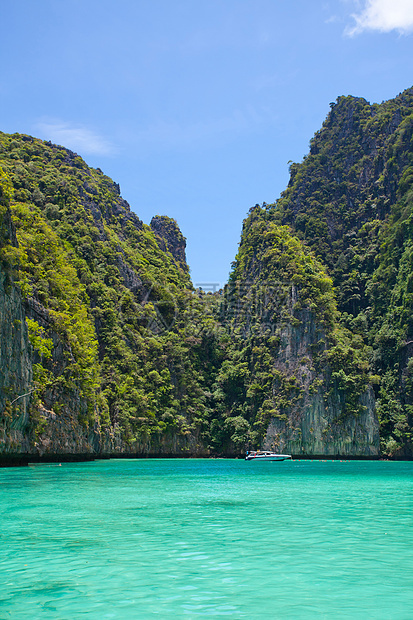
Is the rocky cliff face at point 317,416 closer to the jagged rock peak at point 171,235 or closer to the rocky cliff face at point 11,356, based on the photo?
the rocky cliff face at point 11,356

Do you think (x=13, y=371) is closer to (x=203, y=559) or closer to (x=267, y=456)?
(x=203, y=559)

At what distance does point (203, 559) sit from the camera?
9.29 meters

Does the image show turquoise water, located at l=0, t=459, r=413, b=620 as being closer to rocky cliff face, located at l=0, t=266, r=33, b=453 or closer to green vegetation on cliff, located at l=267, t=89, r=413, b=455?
rocky cliff face, located at l=0, t=266, r=33, b=453

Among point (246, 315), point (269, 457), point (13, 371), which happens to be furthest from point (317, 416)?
point (13, 371)

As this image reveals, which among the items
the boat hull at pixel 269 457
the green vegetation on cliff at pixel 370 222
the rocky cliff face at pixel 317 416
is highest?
the green vegetation on cliff at pixel 370 222

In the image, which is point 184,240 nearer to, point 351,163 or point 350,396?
point 351,163

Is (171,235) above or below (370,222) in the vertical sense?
above

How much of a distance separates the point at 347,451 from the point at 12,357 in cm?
4311

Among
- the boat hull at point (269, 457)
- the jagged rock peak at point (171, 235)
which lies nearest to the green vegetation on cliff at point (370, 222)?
the boat hull at point (269, 457)

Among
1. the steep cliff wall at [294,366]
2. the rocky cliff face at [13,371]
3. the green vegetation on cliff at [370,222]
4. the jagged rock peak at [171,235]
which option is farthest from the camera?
the jagged rock peak at [171,235]

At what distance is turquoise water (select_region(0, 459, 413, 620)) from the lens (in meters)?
6.89

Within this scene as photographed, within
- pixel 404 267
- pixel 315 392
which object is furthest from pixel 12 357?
pixel 404 267

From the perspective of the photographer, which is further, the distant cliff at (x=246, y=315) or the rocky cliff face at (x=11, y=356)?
the distant cliff at (x=246, y=315)

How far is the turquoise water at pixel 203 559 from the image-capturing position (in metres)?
6.89
